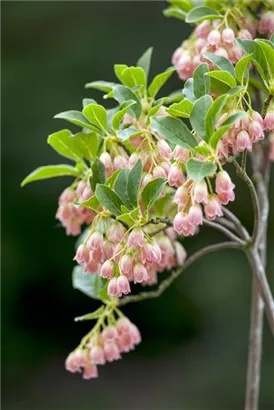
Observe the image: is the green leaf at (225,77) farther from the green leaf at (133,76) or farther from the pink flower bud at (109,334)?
the pink flower bud at (109,334)

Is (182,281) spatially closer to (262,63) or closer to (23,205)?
(23,205)

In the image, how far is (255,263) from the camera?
Answer: 50.4 inches

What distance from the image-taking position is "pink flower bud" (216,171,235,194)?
1016 mm

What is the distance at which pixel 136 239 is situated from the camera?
1060 millimetres

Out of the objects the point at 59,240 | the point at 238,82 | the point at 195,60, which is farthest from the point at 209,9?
the point at 59,240

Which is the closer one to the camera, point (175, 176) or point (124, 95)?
point (175, 176)

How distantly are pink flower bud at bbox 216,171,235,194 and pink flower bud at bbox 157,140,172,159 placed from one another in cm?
13

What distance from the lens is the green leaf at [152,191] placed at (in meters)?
1.08

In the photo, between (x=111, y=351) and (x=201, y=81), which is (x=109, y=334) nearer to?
(x=111, y=351)

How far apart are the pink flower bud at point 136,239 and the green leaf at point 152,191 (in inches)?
2.0

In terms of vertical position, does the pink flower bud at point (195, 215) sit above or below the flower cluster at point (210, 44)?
below

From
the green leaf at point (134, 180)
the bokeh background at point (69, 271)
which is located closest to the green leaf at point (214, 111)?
the green leaf at point (134, 180)

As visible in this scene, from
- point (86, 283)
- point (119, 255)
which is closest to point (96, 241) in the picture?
point (119, 255)

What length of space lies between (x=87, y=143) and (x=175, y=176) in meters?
0.24
